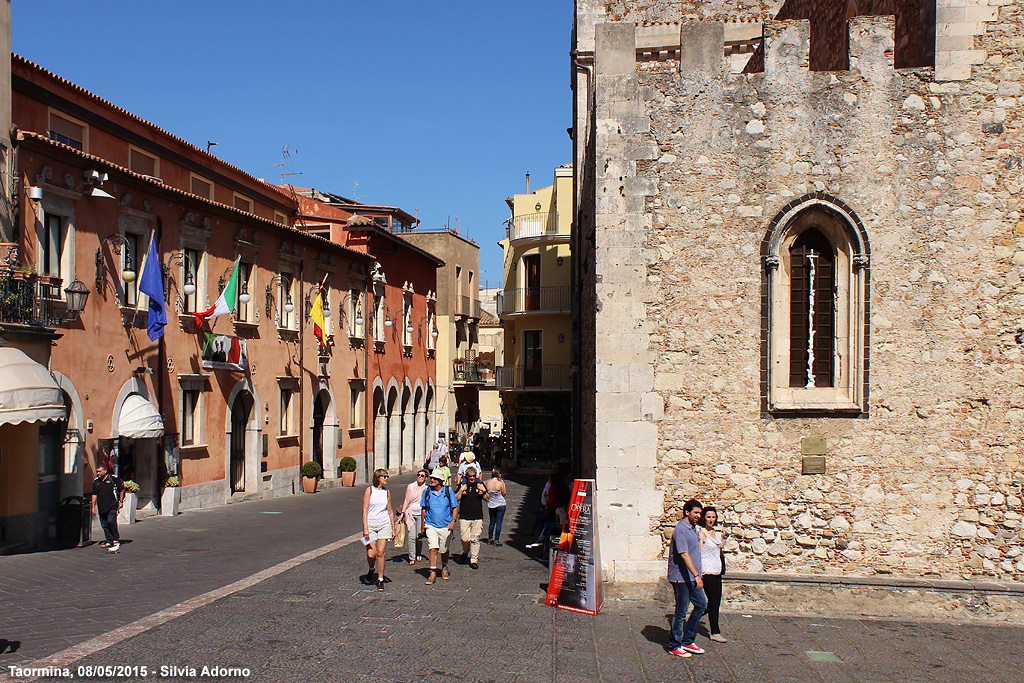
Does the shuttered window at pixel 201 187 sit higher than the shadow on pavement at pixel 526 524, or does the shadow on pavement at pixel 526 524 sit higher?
the shuttered window at pixel 201 187

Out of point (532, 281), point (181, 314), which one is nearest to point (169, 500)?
point (181, 314)

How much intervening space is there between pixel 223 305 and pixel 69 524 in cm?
760

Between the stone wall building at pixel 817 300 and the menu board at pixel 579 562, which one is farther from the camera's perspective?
the stone wall building at pixel 817 300

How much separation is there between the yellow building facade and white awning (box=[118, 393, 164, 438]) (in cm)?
1924

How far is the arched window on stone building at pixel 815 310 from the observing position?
35.3ft

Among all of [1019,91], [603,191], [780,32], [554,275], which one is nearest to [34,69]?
[603,191]

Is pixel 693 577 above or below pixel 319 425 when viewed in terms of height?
below

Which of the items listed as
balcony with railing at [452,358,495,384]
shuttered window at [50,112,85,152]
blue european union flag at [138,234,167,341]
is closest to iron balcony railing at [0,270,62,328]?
blue european union flag at [138,234,167,341]

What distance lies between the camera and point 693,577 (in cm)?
892

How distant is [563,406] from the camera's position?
36.9 metres

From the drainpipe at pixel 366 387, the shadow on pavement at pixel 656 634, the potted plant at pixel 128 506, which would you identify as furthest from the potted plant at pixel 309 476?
the shadow on pavement at pixel 656 634

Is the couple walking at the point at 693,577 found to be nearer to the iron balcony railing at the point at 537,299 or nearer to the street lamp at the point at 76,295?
the street lamp at the point at 76,295

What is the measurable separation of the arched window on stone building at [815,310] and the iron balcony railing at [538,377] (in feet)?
83.2

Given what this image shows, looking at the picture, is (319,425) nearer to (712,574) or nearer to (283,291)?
(283,291)
